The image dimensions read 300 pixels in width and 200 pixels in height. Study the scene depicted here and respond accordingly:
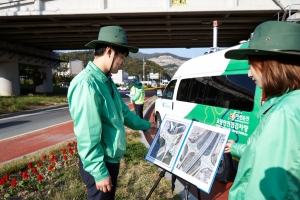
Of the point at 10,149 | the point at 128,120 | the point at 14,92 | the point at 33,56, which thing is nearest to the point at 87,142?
the point at 128,120

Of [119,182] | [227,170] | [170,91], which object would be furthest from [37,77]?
[227,170]

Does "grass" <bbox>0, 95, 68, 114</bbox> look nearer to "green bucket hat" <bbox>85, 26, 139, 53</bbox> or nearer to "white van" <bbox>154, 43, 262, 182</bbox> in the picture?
"white van" <bbox>154, 43, 262, 182</bbox>

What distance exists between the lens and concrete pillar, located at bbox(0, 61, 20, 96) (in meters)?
20.1

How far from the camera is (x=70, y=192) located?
322 centimetres

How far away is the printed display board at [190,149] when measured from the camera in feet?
6.44

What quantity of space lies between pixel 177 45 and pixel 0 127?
19.3 m

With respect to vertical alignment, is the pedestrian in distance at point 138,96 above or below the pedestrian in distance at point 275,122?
below

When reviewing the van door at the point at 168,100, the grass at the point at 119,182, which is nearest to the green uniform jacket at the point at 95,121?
the grass at the point at 119,182

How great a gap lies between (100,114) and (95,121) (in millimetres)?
107

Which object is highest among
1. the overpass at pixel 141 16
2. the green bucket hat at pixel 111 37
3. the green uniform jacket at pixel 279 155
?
the overpass at pixel 141 16

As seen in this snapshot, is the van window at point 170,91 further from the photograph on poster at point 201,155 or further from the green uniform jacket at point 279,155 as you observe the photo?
the green uniform jacket at point 279,155

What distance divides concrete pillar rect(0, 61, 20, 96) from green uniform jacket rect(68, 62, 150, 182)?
74.2 feet

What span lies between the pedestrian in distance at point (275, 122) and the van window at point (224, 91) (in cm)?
233

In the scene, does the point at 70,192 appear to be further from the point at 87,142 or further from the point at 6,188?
the point at 87,142
